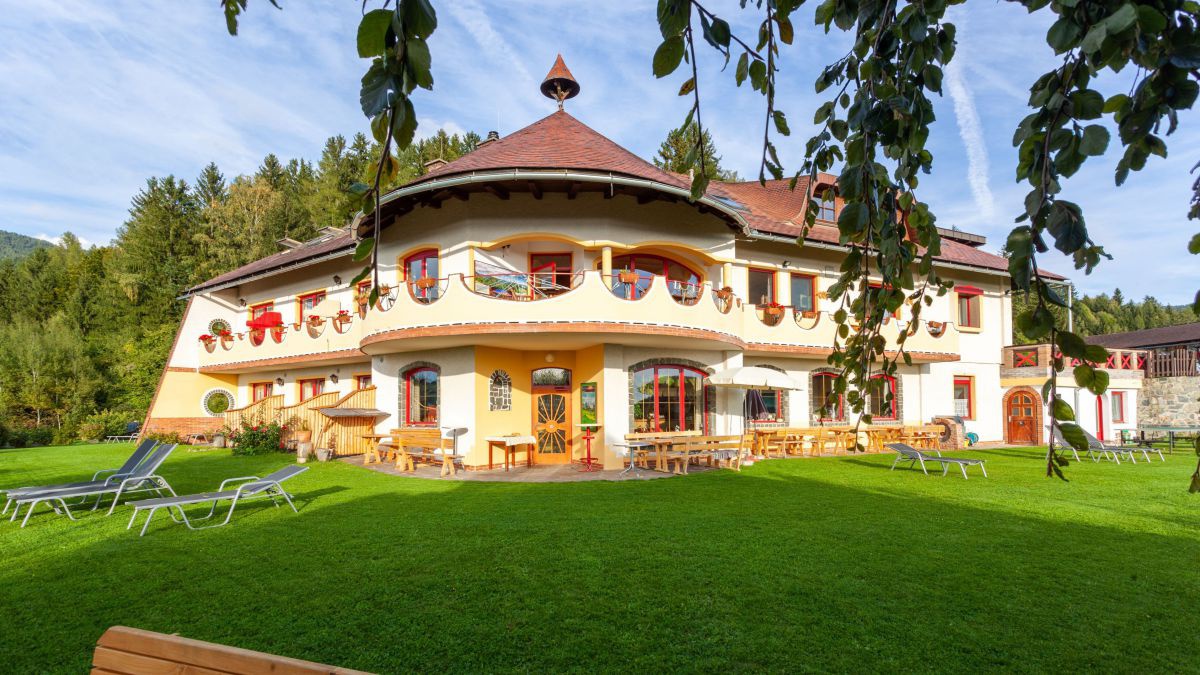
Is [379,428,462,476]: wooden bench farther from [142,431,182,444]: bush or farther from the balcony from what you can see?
[142,431,182,444]: bush

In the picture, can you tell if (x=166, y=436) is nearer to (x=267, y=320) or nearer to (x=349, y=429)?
(x=267, y=320)

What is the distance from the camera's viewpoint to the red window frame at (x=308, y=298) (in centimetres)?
2040

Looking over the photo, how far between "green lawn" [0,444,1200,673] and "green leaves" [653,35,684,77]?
3635mm

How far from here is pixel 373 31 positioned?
101 centimetres

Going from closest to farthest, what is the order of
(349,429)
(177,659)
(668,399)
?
(177,659)
(668,399)
(349,429)

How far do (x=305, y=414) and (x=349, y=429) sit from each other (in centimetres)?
231

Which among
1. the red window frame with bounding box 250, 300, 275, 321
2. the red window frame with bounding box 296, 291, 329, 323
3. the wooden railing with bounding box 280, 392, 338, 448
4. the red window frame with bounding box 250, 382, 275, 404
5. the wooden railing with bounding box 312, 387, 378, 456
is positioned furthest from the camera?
the red window frame with bounding box 250, 382, 275, 404

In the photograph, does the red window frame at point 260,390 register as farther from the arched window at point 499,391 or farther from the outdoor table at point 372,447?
the arched window at point 499,391

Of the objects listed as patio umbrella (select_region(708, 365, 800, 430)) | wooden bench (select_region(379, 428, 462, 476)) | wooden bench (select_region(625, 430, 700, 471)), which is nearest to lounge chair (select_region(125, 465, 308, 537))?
wooden bench (select_region(379, 428, 462, 476))

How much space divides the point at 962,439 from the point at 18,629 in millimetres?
21530

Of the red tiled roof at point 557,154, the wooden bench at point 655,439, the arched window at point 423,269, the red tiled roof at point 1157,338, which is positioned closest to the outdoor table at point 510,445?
the wooden bench at point 655,439

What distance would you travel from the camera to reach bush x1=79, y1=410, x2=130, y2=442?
80.5 feet

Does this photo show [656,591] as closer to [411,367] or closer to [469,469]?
[469,469]

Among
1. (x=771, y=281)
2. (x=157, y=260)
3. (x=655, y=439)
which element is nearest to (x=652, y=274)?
(x=655, y=439)
